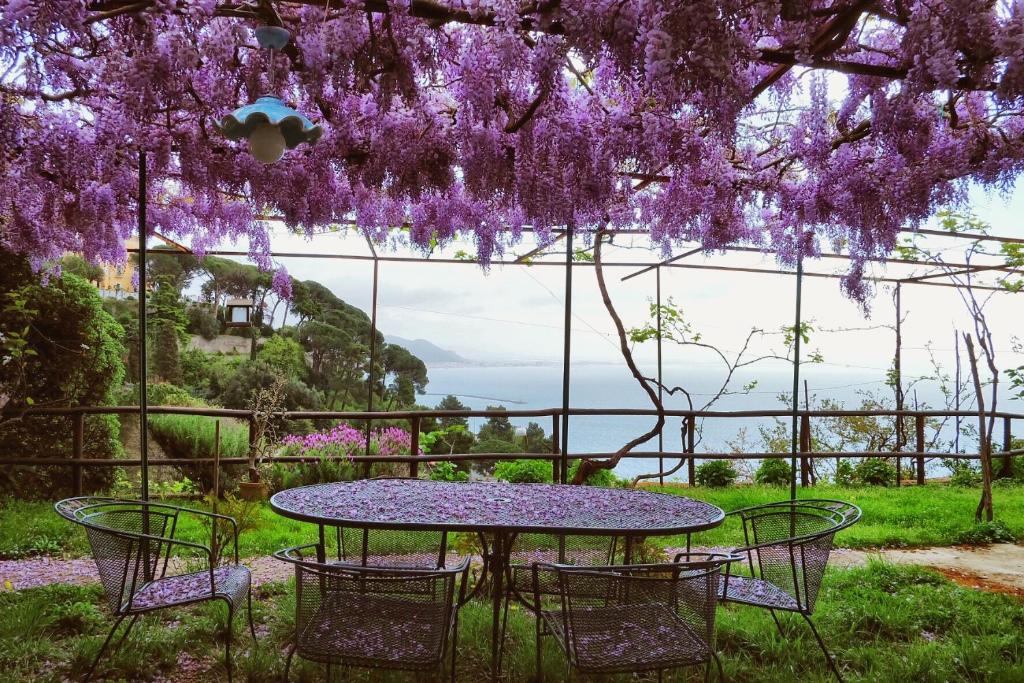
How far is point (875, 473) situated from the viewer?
7.30m

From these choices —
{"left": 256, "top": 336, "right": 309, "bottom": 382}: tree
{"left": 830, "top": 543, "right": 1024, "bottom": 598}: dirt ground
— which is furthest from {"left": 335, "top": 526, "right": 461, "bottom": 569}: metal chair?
{"left": 256, "top": 336, "right": 309, "bottom": 382}: tree

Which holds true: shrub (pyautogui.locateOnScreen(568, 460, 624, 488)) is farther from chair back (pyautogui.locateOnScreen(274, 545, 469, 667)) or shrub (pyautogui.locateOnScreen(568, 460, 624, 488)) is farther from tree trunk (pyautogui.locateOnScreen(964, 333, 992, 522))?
chair back (pyautogui.locateOnScreen(274, 545, 469, 667))

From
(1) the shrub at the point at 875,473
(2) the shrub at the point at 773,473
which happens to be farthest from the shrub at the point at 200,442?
(1) the shrub at the point at 875,473

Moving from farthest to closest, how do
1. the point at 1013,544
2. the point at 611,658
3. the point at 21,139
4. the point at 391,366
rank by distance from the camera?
the point at 391,366 < the point at 1013,544 < the point at 21,139 < the point at 611,658

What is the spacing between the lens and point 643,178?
13.6 feet

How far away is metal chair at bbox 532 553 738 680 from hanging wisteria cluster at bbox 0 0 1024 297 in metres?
1.57

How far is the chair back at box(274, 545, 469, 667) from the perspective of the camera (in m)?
1.94

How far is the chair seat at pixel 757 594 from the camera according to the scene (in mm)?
2488

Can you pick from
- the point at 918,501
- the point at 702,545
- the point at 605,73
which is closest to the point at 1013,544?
the point at 918,501

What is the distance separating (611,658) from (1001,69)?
8.45ft

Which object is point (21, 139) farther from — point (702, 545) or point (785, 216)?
point (702, 545)

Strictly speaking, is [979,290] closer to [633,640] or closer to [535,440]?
[535,440]

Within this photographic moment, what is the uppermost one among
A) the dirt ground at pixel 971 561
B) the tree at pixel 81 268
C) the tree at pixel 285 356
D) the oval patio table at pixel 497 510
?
the tree at pixel 81 268

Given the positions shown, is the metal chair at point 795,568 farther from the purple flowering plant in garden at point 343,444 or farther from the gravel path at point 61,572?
the purple flowering plant in garden at point 343,444
